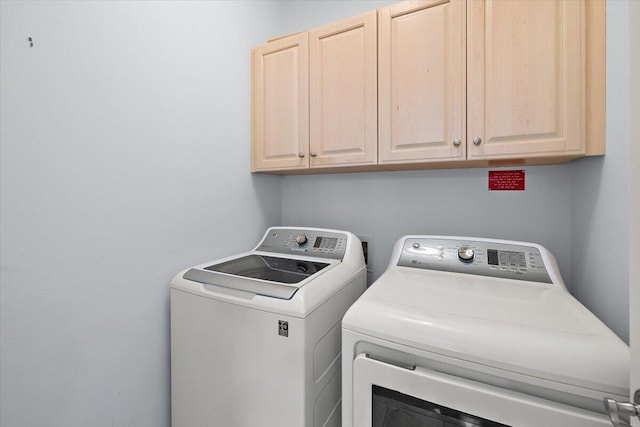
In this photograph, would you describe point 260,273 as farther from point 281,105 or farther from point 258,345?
point 281,105

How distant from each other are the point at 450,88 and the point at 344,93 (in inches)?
19.8

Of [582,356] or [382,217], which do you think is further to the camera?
[382,217]

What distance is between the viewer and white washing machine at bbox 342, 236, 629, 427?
60cm

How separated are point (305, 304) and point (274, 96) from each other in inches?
48.7

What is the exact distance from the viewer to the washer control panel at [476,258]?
112 cm

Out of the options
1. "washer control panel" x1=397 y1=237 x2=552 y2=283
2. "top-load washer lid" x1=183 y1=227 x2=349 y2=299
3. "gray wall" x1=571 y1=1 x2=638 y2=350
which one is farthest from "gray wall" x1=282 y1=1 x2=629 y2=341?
"top-load washer lid" x1=183 y1=227 x2=349 y2=299

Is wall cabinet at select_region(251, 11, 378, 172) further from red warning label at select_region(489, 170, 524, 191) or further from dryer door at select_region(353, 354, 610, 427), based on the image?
dryer door at select_region(353, 354, 610, 427)

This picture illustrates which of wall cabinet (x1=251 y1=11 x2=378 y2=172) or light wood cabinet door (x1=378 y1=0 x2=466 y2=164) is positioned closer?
light wood cabinet door (x1=378 y1=0 x2=466 y2=164)

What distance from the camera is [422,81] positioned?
125 centimetres

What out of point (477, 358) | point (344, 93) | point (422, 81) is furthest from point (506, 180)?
point (477, 358)

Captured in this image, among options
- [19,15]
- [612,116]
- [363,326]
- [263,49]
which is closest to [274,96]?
[263,49]

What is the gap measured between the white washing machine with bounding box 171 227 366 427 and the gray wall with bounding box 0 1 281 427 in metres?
0.17

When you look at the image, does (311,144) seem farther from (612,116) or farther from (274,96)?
(612,116)

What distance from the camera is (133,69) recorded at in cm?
112
